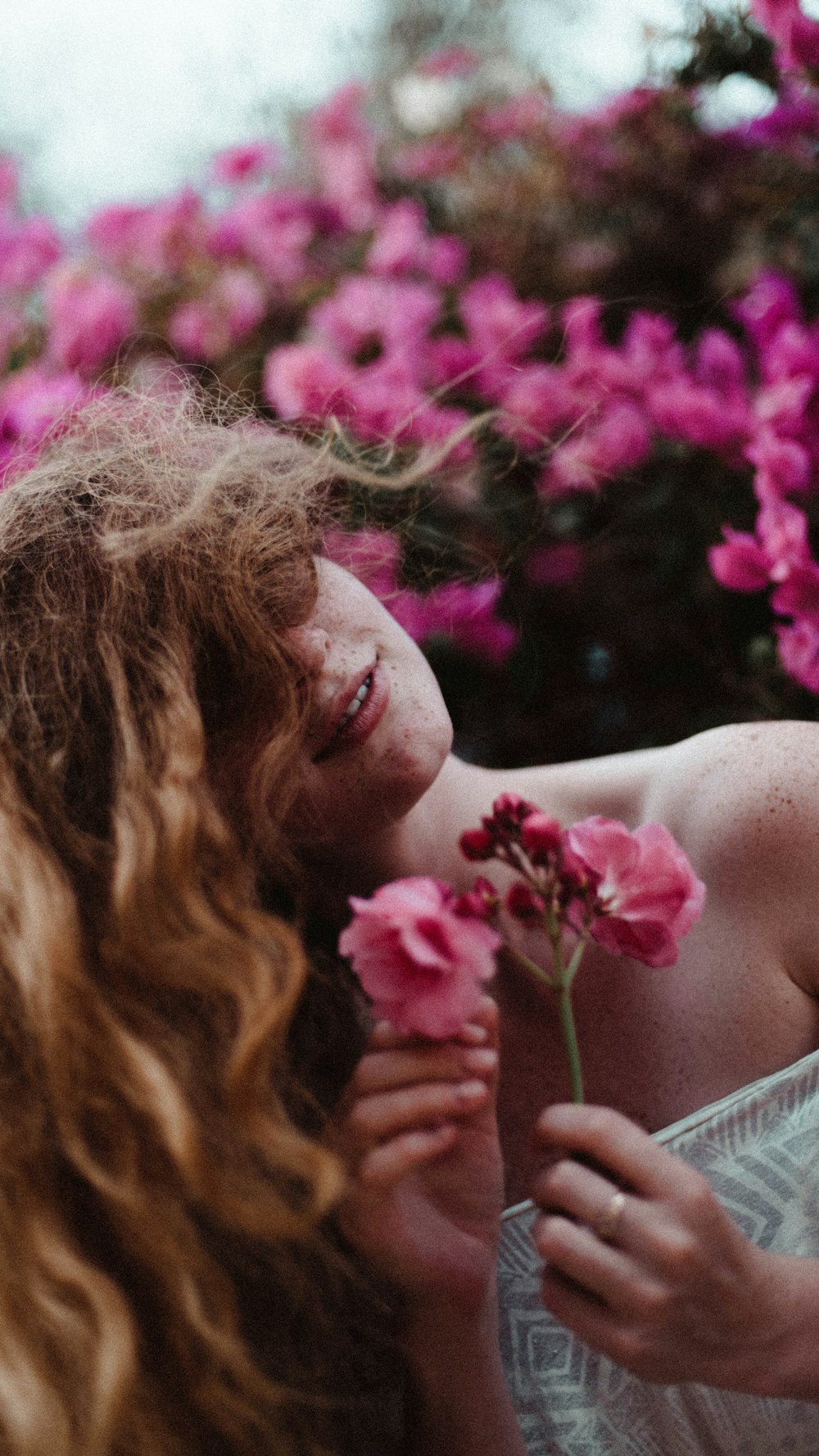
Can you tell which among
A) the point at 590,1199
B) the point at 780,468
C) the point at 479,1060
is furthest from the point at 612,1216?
the point at 780,468

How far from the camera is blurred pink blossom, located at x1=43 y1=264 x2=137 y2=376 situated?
6.17ft

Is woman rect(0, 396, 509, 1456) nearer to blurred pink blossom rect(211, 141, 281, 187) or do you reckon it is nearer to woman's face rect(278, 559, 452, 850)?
woman's face rect(278, 559, 452, 850)

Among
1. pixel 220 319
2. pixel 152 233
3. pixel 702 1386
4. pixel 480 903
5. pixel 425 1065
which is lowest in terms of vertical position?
pixel 702 1386

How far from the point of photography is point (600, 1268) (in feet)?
2.23

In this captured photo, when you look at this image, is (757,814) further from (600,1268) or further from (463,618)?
(463,618)

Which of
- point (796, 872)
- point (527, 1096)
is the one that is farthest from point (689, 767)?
point (527, 1096)

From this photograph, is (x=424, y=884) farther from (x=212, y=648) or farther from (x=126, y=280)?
(x=126, y=280)

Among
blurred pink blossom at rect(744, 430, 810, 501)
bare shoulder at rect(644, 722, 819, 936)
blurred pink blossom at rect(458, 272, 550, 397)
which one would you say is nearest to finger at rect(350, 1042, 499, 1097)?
bare shoulder at rect(644, 722, 819, 936)

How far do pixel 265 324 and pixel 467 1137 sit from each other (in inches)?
67.8

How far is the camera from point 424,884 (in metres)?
0.67

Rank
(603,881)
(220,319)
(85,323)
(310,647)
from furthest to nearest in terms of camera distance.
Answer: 1. (220,319)
2. (85,323)
3. (310,647)
4. (603,881)

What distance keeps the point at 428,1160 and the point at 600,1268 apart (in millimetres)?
140

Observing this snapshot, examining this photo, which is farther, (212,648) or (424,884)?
(212,648)

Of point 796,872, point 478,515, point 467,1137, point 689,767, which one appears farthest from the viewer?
point 478,515
